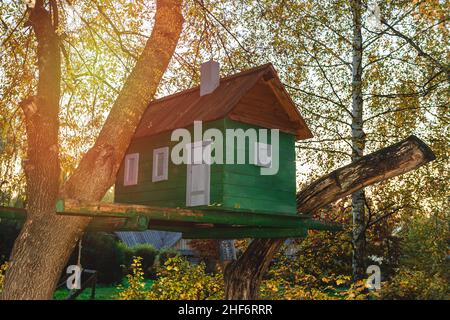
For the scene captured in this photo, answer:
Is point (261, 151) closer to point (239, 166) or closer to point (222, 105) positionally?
point (239, 166)

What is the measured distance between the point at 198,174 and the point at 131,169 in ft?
9.05

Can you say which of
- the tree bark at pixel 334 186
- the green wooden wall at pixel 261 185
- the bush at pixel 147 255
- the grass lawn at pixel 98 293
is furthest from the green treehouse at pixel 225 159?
the bush at pixel 147 255

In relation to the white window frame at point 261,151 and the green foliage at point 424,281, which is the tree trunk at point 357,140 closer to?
the green foliage at point 424,281

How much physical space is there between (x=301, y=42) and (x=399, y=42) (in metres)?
2.87

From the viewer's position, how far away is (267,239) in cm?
1109

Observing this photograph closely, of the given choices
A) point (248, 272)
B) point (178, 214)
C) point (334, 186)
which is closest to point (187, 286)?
point (248, 272)

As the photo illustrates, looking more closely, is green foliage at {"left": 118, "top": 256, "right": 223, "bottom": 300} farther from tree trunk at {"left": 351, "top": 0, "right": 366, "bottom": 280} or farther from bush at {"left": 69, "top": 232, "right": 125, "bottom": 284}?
bush at {"left": 69, "top": 232, "right": 125, "bottom": 284}

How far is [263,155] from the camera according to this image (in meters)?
10.4

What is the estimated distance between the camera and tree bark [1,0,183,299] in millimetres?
7832

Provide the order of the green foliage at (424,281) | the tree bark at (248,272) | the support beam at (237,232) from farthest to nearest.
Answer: the green foliage at (424,281) < the tree bark at (248,272) < the support beam at (237,232)

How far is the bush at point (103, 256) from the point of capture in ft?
78.9

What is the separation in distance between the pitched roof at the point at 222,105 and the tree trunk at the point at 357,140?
388 cm
